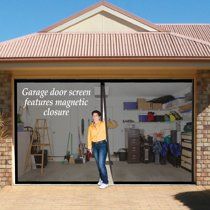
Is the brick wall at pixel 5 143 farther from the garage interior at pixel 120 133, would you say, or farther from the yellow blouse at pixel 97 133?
the yellow blouse at pixel 97 133

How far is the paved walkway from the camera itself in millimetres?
8500

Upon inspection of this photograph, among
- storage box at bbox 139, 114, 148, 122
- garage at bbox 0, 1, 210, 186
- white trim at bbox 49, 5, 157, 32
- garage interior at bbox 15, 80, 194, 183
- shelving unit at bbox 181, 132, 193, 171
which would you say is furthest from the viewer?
storage box at bbox 139, 114, 148, 122

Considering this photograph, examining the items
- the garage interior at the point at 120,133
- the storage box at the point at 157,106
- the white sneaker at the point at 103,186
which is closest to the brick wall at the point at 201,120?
the garage interior at the point at 120,133

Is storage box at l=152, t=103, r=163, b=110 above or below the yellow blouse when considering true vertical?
above

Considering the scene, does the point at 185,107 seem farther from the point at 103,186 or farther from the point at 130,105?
the point at 103,186

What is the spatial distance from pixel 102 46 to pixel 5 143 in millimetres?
3616

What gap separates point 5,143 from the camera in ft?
35.3

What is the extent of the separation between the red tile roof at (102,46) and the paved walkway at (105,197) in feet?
10.7

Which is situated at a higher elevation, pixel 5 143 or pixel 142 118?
pixel 142 118

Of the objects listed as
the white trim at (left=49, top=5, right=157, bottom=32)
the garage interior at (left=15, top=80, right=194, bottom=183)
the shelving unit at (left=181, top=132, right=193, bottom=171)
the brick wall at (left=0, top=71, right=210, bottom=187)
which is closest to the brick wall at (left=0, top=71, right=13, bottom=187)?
the brick wall at (left=0, top=71, right=210, bottom=187)

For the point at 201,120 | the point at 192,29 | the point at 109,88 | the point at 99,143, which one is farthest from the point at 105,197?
the point at 192,29

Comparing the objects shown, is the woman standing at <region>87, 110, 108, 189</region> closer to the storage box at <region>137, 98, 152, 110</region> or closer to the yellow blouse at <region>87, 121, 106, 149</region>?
the yellow blouse at <region>87, 121, 106, 149</region>

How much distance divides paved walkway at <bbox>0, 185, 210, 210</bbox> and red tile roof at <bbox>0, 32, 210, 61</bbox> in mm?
3268

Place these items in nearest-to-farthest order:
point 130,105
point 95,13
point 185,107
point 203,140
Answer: point 203,140 → point 95,13 → point 185,107 → point 130,105
